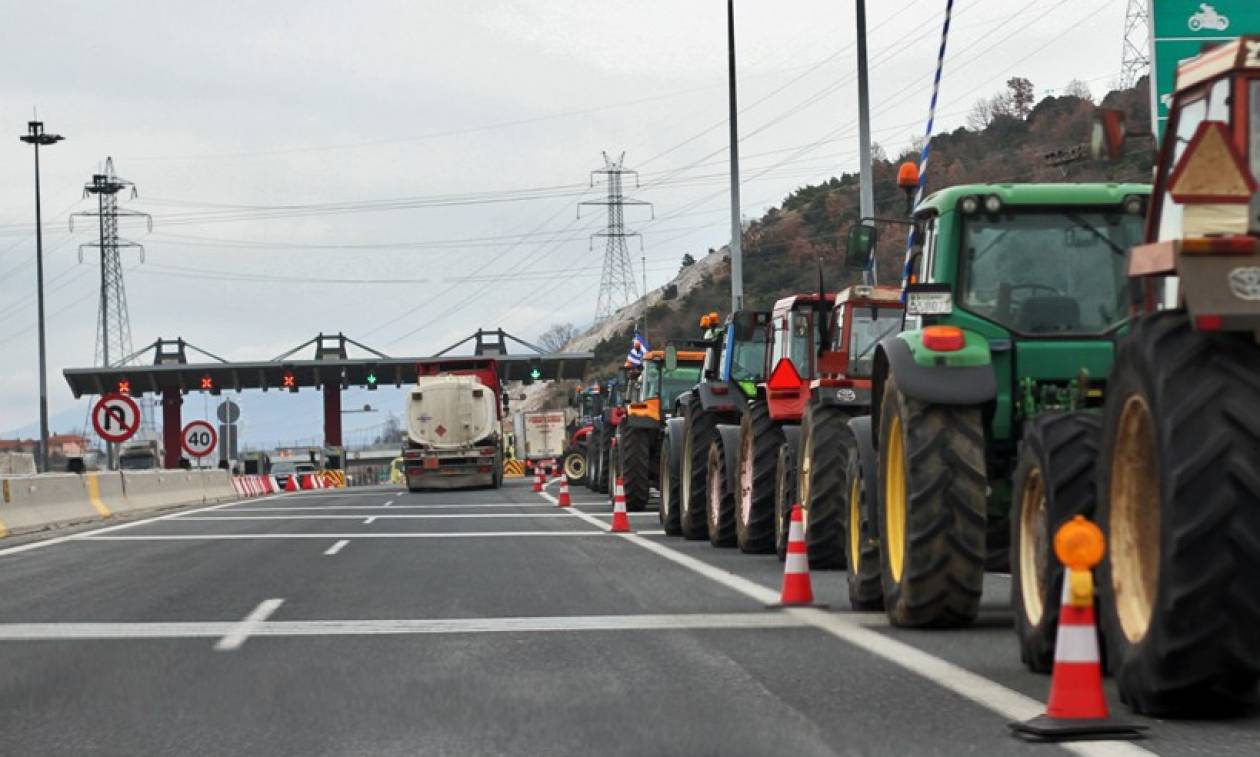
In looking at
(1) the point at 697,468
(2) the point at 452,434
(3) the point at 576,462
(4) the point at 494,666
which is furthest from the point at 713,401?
(2) the point at 452,434

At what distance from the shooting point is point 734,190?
36.5 metres

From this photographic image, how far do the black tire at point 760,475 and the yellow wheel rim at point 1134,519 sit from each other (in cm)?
962

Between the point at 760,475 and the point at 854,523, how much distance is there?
16.7 ft

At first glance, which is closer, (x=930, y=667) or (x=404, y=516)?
(x=930, y=667)

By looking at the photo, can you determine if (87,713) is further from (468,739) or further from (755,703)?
(755,703)

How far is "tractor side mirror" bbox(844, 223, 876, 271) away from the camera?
37.1 ft

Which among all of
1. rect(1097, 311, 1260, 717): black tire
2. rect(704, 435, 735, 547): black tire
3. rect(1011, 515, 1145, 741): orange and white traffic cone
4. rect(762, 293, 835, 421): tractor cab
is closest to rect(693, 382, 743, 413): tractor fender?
rect(704, 435, 735, 547): black tire

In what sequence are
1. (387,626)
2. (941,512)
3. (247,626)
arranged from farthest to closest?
(247,626) → (387,626) → (941,512)

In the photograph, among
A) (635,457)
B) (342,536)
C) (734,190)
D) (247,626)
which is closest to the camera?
(247,626)

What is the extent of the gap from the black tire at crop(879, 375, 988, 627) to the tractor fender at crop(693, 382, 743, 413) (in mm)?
9251

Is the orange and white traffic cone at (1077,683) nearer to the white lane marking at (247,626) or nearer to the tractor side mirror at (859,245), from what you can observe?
the white lane marking at (247,626)

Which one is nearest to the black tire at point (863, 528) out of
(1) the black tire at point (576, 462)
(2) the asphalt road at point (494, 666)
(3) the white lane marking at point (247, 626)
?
(2) the asphalt road at point (494, 666)

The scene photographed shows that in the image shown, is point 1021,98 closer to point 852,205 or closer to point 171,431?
point 852,205

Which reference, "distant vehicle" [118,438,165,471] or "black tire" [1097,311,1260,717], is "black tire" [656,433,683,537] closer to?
"black tire" [1097,311,1260,717]
